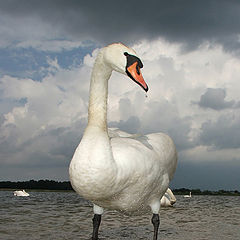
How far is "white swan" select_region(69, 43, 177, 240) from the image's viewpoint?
522 centimetres

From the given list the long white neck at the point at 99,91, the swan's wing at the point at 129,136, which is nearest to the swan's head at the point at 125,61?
the long white neck at the point at 99,91

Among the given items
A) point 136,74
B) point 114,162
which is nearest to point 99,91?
point 136,74

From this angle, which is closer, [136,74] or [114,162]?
[136,74]

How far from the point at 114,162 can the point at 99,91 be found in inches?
46.5

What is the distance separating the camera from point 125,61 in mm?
5449

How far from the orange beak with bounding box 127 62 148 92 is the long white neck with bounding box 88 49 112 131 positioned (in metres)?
0.74

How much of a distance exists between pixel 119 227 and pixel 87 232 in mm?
1464

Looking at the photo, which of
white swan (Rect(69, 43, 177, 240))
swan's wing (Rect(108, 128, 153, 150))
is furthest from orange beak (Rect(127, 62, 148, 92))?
swan's wing (Rect(108, 128, 153, 150))

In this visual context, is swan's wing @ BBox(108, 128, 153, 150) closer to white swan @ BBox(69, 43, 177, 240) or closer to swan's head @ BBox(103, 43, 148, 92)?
white swan @ BBox(69, 43, 177, 240)

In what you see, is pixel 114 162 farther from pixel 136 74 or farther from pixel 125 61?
pixel 125 61

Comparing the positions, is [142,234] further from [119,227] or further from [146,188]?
[146,188]

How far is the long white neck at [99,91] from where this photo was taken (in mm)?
5930

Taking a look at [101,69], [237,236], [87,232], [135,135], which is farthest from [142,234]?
[101,69]

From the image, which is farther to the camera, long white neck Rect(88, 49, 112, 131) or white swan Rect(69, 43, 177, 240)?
long white neck Rect(88, 49, 112, 131)
